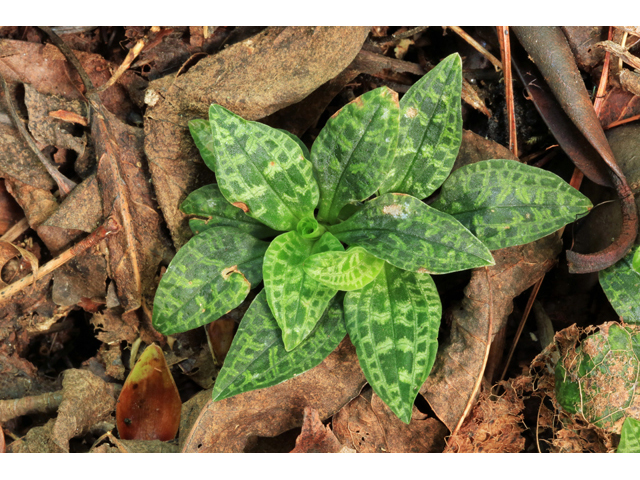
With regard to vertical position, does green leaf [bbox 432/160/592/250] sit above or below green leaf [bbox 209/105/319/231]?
below

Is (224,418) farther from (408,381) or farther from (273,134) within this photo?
(273,134)

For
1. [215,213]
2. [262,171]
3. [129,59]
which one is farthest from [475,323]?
[129,59]

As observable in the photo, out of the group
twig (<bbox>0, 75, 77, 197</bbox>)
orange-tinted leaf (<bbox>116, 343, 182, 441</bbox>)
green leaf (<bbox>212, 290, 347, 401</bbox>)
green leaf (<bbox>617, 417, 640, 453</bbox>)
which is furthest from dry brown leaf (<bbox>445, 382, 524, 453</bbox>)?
twig (<bbox>0, 75, 77, 197</bbox>)

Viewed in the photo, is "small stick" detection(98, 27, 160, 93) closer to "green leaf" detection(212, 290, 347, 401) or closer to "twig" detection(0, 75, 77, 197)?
"twig" detection(0, 75, 77, 197)

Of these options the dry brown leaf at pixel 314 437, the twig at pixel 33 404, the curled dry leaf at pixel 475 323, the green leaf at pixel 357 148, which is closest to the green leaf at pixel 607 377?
the curled dry leaf at pixel 475 323

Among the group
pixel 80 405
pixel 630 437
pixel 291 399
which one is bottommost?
pixel 630 437

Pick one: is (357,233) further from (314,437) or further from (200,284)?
(314,437)
